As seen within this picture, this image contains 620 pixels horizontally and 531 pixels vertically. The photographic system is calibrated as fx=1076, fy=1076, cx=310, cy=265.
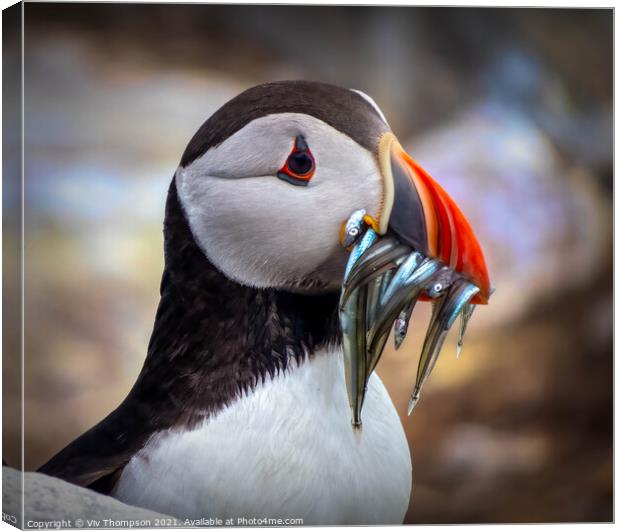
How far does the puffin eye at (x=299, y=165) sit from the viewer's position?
9.64 ft

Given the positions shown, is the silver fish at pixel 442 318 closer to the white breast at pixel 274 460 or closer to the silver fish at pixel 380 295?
the silver fish at pixel 380 295

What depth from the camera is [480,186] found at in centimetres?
359

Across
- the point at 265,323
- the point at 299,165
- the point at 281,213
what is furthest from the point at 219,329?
the point at 299,165

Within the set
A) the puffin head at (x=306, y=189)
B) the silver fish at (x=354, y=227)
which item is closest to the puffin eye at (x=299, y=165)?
the puffin head at (x=306, y=189)

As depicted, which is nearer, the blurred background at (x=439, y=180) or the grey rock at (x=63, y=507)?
the grey rock at (x=63, y=507)

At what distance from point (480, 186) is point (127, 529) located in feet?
5.19

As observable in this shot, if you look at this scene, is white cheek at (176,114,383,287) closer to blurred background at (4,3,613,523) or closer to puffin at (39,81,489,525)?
puffin at (39,81,489,525)

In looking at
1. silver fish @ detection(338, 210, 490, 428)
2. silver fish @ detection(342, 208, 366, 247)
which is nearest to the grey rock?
silver fish @ detection(338, 210, 490, 428)

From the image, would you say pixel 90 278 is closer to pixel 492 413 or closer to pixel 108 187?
pixel 108 187

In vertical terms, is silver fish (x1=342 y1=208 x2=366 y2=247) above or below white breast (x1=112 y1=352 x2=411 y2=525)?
above

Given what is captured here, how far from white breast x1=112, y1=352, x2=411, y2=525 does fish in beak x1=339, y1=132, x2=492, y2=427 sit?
102 mm

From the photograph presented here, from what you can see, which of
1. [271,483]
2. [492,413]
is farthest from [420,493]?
[271,483]

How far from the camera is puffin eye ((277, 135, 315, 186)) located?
2.94 m

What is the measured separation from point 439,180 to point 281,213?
81 centimetres
